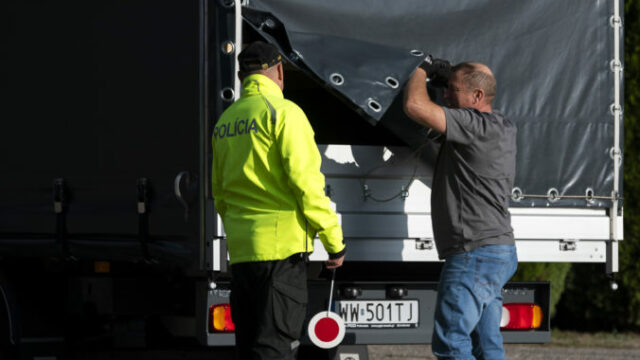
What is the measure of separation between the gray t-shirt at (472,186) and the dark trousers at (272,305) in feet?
2.45

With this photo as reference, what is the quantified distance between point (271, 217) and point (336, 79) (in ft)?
2.85

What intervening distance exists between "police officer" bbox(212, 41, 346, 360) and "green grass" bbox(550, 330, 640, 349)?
6.14 m

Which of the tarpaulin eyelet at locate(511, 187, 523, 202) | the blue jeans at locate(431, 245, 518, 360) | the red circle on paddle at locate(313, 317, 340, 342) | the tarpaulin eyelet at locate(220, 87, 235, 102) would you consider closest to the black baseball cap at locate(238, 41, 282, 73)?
the tarpaulin eyelet at locate(220, 87, 235, 102)

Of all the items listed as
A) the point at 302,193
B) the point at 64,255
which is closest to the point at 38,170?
the point at 64,255

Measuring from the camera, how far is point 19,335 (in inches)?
244

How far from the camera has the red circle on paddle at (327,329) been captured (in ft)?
17.3

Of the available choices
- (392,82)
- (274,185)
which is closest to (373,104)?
(392,82)

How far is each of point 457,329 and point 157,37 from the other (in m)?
1.88

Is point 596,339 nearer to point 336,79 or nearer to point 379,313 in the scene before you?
point 379,313

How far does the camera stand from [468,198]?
4.87 metres

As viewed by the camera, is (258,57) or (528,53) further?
(528,53)

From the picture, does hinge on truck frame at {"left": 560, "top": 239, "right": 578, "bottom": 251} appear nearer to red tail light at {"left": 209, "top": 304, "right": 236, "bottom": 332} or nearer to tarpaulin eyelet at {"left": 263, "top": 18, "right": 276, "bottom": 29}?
red tail light at {"left": 209, "top": 304, "right": 236, "bottom": 332}

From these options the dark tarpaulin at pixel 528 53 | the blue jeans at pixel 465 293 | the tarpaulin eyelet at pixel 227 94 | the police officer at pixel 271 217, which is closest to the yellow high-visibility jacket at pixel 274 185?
the police officer at pixel 271 217

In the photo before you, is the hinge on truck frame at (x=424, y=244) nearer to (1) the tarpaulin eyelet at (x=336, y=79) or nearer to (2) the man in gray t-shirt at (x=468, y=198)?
(2) the man in gray t-shirt at (x=468, y=198)
